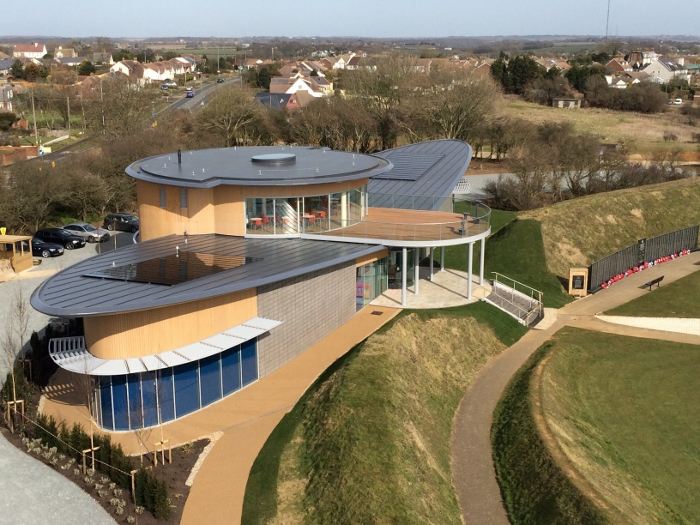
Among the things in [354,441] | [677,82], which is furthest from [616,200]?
[677,82]

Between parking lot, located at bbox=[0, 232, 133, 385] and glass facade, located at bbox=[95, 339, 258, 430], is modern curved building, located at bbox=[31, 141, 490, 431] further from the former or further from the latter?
parking lot, located at bbox=[0, 232, 133, 385]

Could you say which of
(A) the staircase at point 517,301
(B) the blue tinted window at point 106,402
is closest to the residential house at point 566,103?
(A) the staircase at point 517,301

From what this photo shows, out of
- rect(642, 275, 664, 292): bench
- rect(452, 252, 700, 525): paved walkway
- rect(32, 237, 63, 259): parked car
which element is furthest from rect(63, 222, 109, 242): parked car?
rect(642, 275, 664, 292): bench

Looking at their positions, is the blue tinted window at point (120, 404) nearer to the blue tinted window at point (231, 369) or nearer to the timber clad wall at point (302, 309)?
the blue tinted window at point (231, 369)

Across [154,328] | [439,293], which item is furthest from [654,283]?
[154,328]

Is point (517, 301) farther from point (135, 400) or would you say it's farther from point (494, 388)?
point (135, 400)

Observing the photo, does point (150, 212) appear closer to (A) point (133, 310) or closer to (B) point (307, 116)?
(A) point (133, 310)
